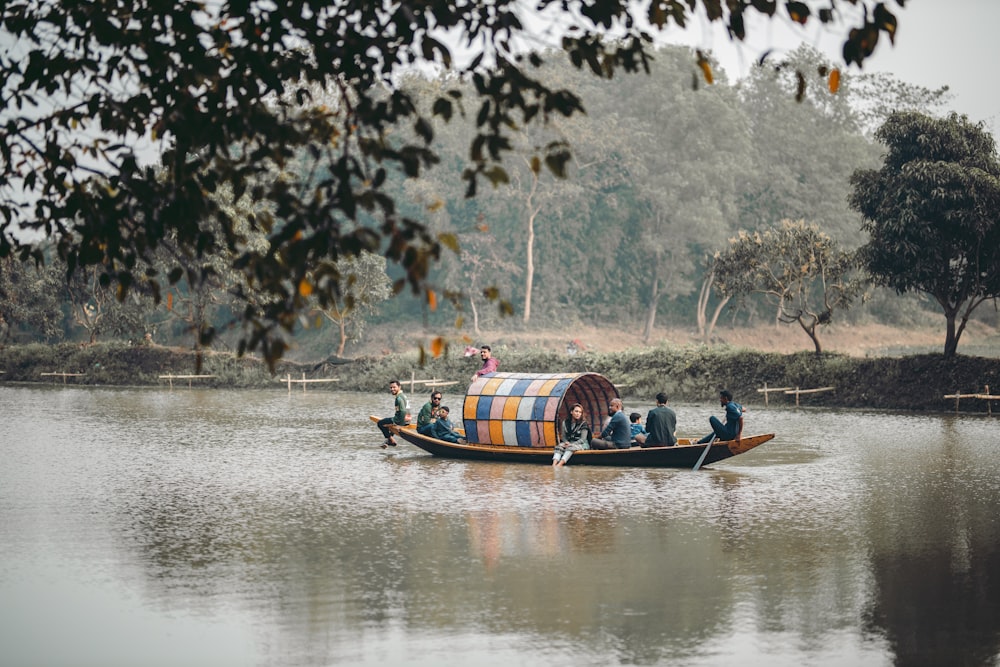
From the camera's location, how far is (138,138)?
10195 millimetres

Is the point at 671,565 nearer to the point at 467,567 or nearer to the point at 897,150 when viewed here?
the point at 467,567

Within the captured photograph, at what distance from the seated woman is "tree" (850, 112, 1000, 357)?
733 inches

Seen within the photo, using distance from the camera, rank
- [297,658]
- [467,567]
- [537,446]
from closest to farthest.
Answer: [297,658] < [467,567] < [537,446]

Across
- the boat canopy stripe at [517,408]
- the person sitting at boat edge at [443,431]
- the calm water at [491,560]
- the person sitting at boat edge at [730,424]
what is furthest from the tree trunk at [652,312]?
the person sitting at boat edge at [730,424]

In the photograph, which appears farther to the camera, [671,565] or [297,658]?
[671,565]

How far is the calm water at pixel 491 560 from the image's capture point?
10172mm

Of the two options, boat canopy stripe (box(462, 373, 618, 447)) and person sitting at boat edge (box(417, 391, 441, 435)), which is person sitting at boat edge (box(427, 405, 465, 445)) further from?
boat canopy stripe (box(462, 373, 618, 447))

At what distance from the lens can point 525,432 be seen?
23.0 metres

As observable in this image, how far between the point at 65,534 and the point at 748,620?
29.6ft

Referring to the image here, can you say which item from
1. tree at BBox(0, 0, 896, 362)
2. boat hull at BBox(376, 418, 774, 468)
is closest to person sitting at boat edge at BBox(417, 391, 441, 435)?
boat hull at BBox(376, 418, 774, 468)

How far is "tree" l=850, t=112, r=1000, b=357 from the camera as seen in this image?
36.9m

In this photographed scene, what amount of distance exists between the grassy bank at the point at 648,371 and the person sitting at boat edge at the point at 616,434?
8.54 metres

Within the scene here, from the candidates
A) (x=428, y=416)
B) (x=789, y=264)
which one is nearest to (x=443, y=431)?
(x=428, y=416)

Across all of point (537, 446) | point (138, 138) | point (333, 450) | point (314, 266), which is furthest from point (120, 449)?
point (314, 266)
